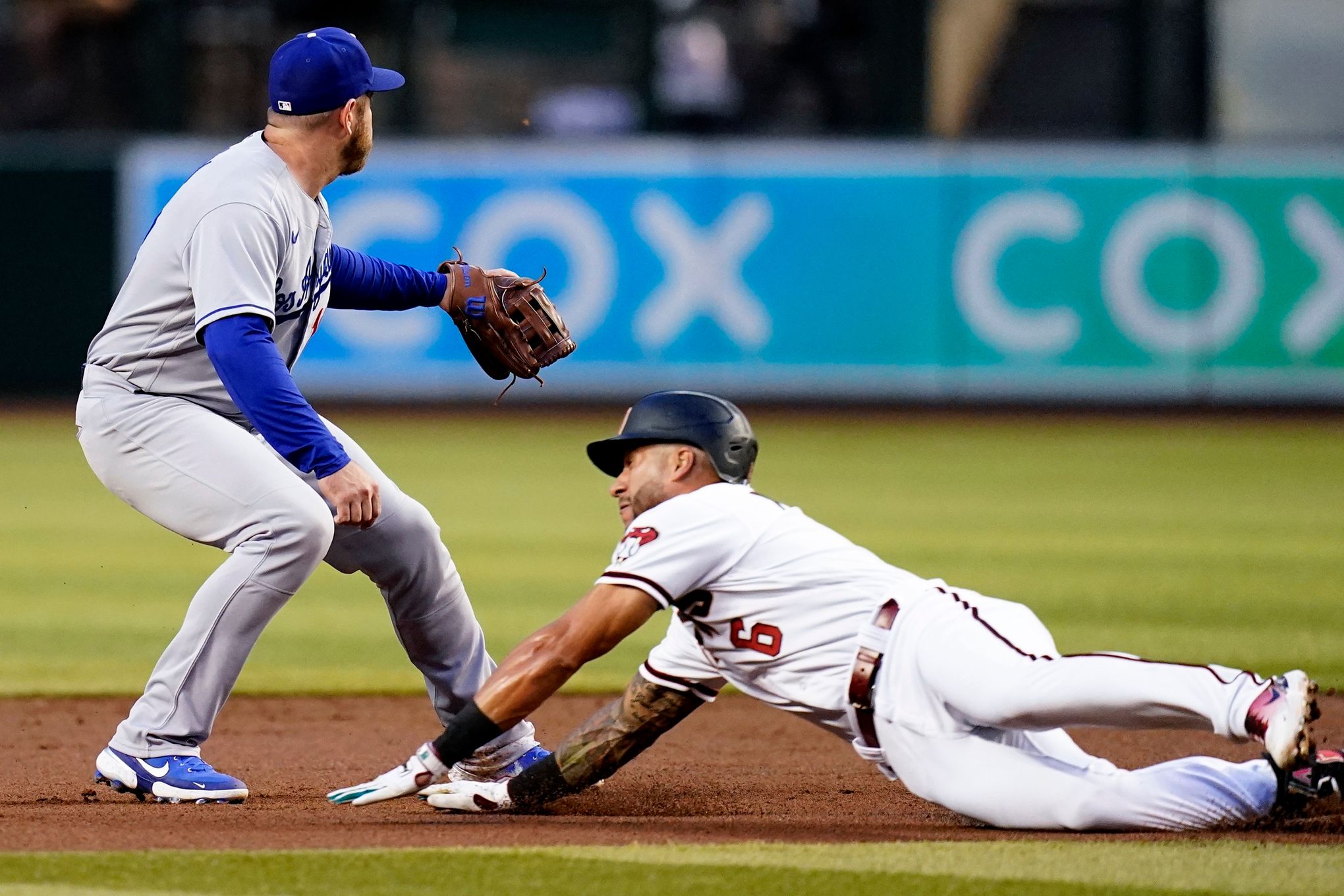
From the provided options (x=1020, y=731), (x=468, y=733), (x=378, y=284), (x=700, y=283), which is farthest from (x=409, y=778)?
(x=700, y=283)

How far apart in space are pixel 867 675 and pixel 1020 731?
0.36 meters

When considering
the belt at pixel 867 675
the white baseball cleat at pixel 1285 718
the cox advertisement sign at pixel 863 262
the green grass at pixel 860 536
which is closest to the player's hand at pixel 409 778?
the belt at pixel 867 675

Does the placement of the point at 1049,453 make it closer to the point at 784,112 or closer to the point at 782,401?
the point at 782,401

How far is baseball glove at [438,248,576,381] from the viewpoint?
16.8 ft

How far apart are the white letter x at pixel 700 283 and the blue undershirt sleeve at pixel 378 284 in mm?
10432

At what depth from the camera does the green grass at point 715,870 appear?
3.62 metres

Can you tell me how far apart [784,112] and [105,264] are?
5766mm

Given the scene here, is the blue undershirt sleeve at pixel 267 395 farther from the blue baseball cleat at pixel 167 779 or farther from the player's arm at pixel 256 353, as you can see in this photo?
the blue baseball cleat at pixel 167 779

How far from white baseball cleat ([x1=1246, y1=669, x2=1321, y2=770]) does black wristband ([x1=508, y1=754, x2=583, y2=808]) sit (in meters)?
1.58

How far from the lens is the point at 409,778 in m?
4.22

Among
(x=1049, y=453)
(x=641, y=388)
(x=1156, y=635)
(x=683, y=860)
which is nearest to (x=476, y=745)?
(x=683, y=860)

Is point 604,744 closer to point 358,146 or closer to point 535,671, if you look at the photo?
point 535,671

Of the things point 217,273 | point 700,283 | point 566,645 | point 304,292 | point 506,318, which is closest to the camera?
point 566,645

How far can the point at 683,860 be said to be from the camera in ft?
12.8
